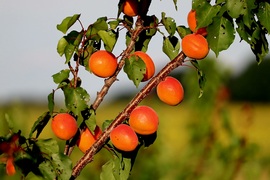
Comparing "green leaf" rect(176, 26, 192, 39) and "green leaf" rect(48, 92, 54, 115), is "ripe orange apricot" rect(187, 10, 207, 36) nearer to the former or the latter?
"green leaf" rect(176, 26, 192, 39)

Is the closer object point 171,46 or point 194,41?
point 194,41

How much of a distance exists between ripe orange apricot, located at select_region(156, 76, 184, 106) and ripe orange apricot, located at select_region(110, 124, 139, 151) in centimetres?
15

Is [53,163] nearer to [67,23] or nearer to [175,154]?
[67,23]

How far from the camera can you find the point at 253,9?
1546 mm

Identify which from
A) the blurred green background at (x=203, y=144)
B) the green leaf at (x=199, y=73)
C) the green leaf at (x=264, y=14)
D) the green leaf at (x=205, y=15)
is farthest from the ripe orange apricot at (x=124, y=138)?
the blurred green background at (x=203, y=144)

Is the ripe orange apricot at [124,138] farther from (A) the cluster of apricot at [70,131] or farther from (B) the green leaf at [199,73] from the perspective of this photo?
(B) the green leaf at [199,73]

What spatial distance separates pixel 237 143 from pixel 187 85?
3.86ft

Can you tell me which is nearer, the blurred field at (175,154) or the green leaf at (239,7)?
the green leaf at (239,7)

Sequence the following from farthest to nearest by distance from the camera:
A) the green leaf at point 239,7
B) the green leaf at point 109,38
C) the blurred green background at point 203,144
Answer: the blurred green background at point 203,144 → the green leaf at point 109,38 → the green leaf at point 239,7

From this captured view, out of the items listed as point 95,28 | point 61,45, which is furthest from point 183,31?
point 61,45

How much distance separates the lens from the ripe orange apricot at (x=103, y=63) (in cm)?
156

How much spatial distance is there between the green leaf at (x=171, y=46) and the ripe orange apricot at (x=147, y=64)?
11 cm

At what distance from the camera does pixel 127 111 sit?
1.60m

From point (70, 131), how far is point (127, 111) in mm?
186
